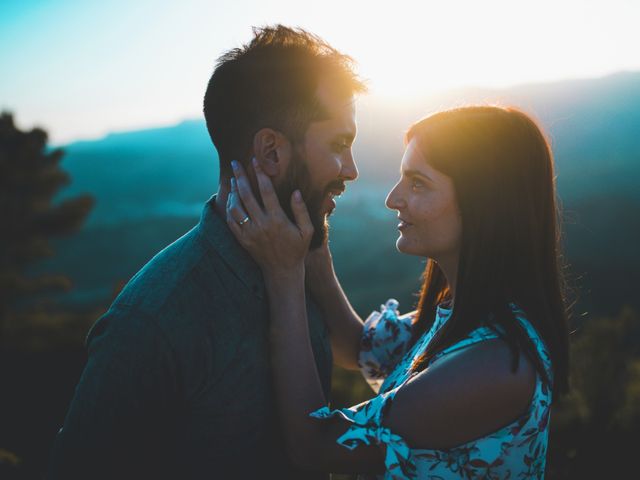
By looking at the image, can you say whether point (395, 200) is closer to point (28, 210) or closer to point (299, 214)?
point (299, 214)

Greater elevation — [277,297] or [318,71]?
[318,71]

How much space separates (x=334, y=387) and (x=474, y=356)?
4035mm

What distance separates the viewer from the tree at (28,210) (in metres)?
18.7

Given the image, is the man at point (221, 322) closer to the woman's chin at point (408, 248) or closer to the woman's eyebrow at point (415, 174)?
the woman's eyebrow at point (415, 174)

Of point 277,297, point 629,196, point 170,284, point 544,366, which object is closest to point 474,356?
point 544,366

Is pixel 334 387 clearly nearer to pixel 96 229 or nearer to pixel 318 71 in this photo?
pixel 318 71

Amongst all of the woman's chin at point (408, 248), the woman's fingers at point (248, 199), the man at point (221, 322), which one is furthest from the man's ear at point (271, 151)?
the woman's chin at point (408, 248)

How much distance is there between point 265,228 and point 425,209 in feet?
Answer: 2.76

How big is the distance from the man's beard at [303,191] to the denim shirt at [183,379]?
32 centimetres

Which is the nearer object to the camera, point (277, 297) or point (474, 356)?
point (474, 356)

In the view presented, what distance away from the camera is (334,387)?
5.96m

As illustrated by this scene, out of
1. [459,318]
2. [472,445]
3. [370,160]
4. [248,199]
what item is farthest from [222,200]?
[370,160]

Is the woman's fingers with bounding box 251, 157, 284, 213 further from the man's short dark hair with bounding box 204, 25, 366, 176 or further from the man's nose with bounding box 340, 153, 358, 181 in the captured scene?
the man's nose with bounding box 340, 153, 358, 181

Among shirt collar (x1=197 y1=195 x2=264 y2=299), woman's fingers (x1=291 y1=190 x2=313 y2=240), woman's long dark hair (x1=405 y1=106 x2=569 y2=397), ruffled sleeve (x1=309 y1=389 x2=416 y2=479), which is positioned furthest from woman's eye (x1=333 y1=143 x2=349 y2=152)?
ruffled sleeve (x1=309 y1=389 x2=416 y2=479)
